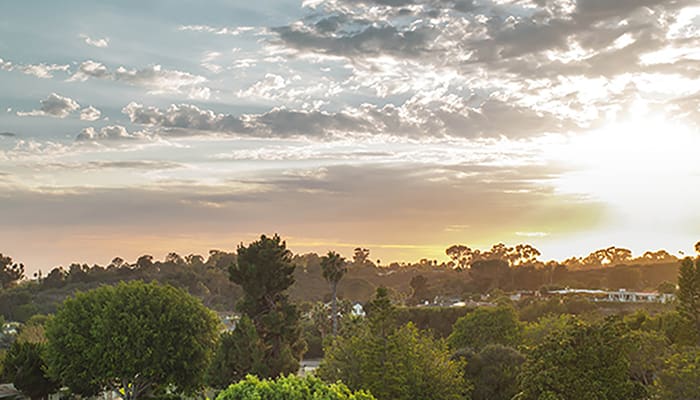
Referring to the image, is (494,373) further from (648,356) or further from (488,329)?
(488,329)

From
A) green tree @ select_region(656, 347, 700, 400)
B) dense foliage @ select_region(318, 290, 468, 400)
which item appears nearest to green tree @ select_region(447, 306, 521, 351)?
dense foliage @ select_region(318, 290, 468, 400)

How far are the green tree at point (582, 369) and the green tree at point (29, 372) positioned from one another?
3081cm

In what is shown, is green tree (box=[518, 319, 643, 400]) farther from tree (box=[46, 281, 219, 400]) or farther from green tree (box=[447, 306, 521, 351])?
green tree (box=[447, 306, 521, 351])

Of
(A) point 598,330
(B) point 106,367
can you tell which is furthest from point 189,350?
(A) point 598,330

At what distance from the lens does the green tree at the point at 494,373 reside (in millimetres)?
45312

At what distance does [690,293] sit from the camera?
51.6m

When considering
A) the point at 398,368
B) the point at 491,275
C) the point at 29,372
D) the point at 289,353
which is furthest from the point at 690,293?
the point at 491,275

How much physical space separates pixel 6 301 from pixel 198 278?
148 feet

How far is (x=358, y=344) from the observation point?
138 ft

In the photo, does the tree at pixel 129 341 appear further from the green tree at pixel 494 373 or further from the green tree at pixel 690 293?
the green tree at pixel 690 293

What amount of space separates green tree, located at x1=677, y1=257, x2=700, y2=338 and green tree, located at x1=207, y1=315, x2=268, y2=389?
32.1 metres

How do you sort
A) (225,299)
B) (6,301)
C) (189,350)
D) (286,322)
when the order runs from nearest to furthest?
(189,350), (286,322), (6,301), (225,299)

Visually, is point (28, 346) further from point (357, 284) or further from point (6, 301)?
point (357, 284)

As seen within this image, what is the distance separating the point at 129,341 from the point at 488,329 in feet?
109
